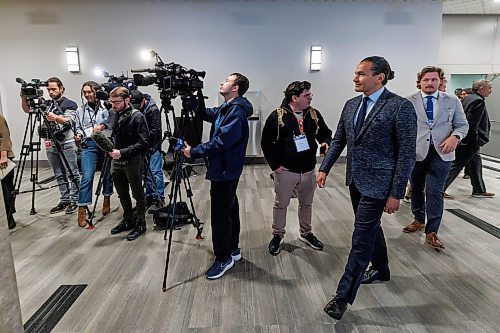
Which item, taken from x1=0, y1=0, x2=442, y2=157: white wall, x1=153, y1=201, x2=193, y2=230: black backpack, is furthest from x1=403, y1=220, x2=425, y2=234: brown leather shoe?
x1=0, y1=0, x2=442, y2=157: white wall

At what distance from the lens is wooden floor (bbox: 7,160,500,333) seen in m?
2.04

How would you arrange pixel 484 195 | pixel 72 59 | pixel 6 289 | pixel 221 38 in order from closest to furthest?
pixel 6 289 < pixel 484 195 < pixel 72 59 < pixel 221 38

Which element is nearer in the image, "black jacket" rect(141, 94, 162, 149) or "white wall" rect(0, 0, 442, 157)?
"black jacket" rect(141, 94, 162, 149)

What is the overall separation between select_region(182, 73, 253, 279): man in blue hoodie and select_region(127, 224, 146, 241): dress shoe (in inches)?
40.0

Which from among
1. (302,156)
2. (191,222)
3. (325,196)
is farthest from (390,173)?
(325,196)

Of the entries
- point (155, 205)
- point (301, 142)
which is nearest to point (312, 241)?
point (301, 142)

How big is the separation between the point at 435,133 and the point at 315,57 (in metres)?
4.08

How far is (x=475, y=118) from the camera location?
3914 millimetres

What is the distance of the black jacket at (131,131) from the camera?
3053 millimetres

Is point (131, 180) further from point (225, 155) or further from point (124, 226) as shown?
point (225, 155)

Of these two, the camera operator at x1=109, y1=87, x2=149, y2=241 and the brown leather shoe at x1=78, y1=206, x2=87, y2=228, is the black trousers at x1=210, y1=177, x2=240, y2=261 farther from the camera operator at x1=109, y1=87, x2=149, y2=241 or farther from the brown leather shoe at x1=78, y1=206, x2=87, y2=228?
the brown leather shoe at x1=78, y1=206, x2=87, y2=228

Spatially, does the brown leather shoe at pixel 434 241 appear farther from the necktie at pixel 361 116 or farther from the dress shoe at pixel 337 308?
the necktie at pixel 361 116

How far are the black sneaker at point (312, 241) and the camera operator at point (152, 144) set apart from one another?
1.60 metres

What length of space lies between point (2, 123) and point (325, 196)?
3.60 m
